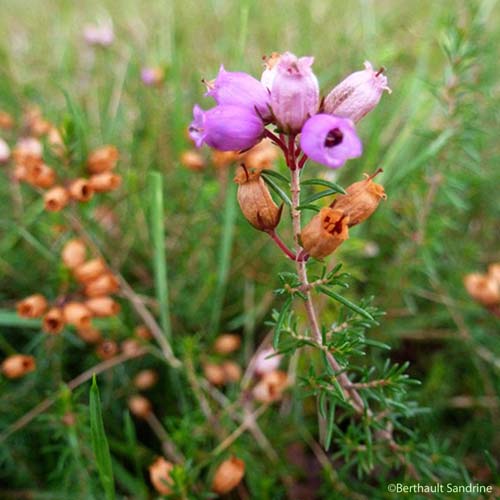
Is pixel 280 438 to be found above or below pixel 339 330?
below

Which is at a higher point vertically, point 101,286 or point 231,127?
point 231,127

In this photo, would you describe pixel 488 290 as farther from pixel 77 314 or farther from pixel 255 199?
pixel 77 314

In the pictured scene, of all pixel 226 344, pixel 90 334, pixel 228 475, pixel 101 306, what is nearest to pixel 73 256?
pixel 101 306

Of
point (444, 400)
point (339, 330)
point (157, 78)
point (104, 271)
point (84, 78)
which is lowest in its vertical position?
point (444, 400)

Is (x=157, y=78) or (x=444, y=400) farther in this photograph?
(x=157, y=78)

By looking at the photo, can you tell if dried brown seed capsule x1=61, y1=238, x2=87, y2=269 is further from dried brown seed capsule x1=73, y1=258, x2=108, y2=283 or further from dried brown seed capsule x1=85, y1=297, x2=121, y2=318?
dried brown seed capsule x1=85, y1=297, x2=121, y2=318

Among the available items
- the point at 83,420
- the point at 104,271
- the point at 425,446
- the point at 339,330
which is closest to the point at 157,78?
the point at 104,271

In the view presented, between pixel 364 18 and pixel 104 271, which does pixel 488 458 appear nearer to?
pixel 104 271
